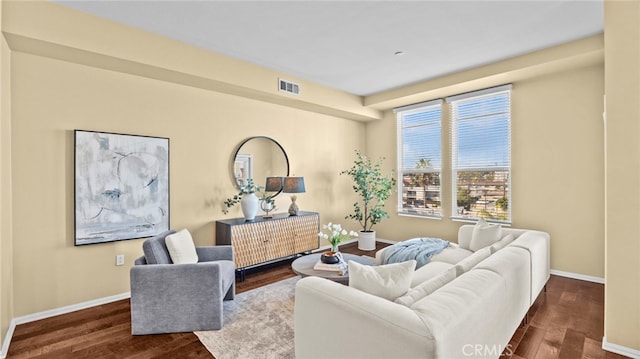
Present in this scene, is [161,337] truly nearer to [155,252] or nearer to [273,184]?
[155,252]

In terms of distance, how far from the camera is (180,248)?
9.69 feet

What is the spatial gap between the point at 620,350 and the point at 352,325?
2278 mm

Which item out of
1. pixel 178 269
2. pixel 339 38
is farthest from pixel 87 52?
pixel 339 38

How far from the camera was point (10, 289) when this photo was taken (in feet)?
8.91

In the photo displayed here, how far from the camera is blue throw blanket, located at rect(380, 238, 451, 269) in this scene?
11.7 feet

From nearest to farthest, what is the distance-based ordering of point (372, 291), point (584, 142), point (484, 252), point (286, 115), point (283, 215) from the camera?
point (372, 291) < point (484, 252) < point (584, 142) < point (283, 215) < point (286, 115)

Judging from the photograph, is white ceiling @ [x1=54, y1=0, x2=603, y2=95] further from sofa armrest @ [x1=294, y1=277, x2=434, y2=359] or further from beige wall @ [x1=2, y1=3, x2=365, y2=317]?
sofa armrest @ [x1=294, y1=277, x2=434, y2=359]

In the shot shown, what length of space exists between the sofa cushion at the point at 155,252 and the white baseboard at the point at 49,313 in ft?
3.53

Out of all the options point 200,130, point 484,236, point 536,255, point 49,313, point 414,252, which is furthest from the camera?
point 200,130

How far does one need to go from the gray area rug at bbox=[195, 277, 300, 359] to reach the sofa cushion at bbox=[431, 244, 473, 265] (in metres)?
1.72

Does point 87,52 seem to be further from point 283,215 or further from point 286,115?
point 283,215

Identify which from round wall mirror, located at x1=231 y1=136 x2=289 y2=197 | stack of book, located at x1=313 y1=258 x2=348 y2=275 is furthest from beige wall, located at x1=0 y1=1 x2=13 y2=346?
stack of book, located at x1=313 y1=258 x2=348 y2=275

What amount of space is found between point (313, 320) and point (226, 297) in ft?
5.85

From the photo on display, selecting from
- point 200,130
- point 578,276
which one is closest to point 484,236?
point 578,276
